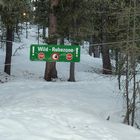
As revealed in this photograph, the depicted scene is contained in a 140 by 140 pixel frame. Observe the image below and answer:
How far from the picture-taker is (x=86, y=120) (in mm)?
11508

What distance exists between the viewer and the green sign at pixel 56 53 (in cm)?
1534

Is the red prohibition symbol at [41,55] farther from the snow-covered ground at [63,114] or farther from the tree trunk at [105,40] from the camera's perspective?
the tree trunk at [105,40]

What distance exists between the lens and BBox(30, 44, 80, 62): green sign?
604 inches

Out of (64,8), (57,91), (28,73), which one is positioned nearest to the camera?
(57,91)

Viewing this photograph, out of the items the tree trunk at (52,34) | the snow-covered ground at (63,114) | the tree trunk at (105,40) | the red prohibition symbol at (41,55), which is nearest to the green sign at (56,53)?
the red prohibition symbol at (41,55)

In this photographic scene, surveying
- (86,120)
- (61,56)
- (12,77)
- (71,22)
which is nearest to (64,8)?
(71,22)

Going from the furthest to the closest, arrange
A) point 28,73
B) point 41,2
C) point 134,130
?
point 28,73 → point 41,2 → point 134,130

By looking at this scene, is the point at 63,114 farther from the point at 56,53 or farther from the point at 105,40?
the point at 105,40

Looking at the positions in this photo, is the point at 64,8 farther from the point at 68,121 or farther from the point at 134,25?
the point at 68,121

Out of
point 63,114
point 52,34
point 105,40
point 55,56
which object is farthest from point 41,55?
point 105,40

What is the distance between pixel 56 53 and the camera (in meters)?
15.5

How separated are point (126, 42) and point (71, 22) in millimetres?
11431

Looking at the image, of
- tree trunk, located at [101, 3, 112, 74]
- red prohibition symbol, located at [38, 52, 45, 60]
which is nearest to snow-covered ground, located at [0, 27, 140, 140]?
red prohibition symbol, located at [38, 52, 45, 60]

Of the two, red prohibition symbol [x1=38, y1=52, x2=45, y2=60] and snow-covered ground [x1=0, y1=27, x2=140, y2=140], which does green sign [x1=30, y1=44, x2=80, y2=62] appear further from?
snow-covered ground [x1=0, y1=27, x2=140, y2=140]
